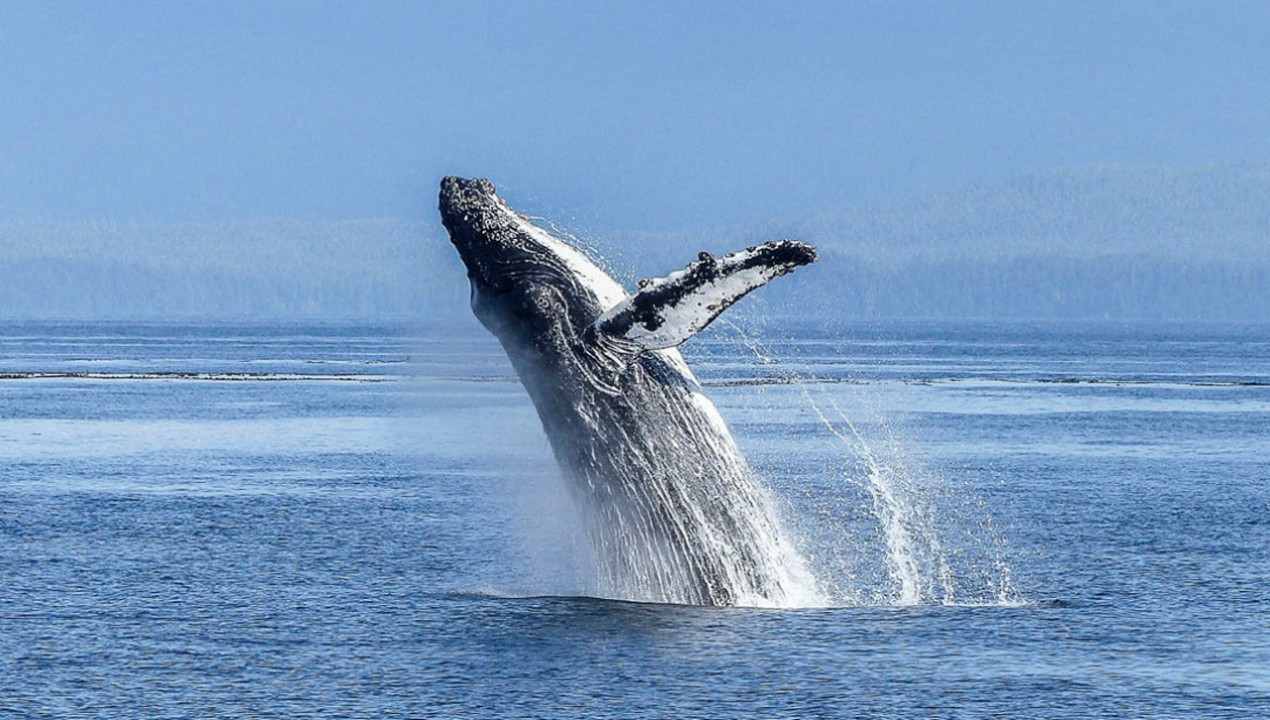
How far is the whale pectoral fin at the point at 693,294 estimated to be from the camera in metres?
12.9

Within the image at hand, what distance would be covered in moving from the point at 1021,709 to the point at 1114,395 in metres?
57.7

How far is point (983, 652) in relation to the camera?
14656 mm

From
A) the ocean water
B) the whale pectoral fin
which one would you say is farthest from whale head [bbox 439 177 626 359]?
the ocean water

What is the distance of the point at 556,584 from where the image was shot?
1833 centimetres

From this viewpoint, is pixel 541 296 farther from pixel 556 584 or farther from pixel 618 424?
pixel 556 584

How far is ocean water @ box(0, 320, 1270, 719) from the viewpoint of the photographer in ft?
43.5

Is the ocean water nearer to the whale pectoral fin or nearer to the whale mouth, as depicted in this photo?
the whale mouth

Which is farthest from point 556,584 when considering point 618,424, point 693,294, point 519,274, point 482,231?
point 693,294

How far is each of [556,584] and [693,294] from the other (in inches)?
231

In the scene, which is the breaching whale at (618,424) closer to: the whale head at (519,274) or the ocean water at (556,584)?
the whale head at (519,274)

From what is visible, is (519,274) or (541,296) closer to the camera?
(541,296)

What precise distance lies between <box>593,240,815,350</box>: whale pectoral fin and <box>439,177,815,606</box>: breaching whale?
0.61 m

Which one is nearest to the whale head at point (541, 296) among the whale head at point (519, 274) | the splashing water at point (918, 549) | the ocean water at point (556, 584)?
the whale head at point (519, 274)

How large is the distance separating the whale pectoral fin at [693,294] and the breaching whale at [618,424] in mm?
609
